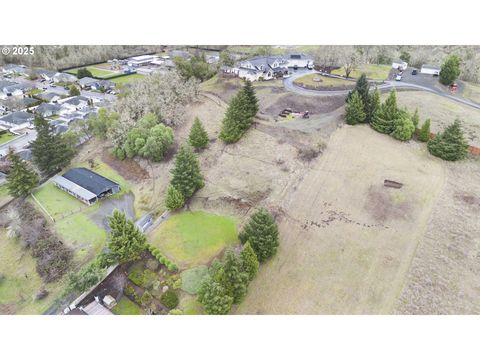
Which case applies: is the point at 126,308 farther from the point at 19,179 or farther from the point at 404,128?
the point at 404,128

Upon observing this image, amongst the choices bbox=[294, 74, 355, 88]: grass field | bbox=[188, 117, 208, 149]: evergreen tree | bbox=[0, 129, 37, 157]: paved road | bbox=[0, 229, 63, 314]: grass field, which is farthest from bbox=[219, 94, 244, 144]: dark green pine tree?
bbox=[0, 129, 37, 157]: paved road

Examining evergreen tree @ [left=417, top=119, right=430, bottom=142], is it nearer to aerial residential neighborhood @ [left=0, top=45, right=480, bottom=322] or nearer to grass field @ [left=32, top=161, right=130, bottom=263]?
aerial residential neighborhood @ [left=0, top=45, right=480, bottom=322]

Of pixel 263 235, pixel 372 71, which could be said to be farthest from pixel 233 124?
pixel 372 71

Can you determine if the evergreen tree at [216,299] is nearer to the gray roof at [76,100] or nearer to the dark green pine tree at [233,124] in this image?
the dark green pine tree at [233,124]

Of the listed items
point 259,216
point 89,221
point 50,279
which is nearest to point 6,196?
point 89,221

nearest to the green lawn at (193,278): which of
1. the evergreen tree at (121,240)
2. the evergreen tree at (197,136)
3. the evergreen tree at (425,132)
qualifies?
the evergreen tree at (121,240)
